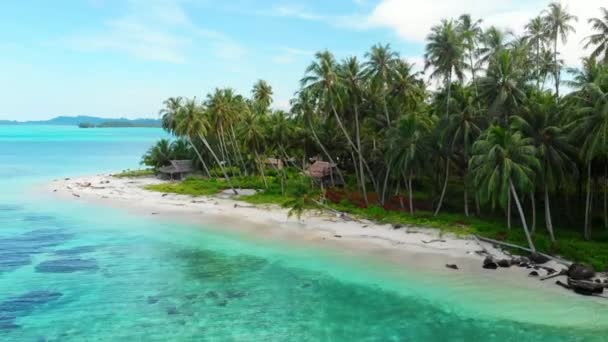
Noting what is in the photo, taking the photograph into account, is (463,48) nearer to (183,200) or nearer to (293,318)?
(293,318)

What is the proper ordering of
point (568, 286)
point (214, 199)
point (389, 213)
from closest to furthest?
point (568, 286), point (389, 213), point (214, 199)

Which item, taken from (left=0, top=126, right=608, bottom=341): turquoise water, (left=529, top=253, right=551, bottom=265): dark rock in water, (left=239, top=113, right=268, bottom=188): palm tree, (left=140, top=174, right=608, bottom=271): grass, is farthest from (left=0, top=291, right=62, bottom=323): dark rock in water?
(left=239, top=113, right=268, bottom=188): palm tree

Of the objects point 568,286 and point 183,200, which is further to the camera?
point 183,200

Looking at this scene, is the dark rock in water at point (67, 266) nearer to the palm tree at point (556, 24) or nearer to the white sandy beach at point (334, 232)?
the white sandy beach at point (334, 232)

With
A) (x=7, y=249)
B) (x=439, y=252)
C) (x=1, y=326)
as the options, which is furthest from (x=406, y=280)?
(x=7, y=249)

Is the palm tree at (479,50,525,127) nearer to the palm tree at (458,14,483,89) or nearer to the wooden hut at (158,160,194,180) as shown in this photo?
the palm tree at (458,14,483,89)

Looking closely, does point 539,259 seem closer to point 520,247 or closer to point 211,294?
point 520,247
